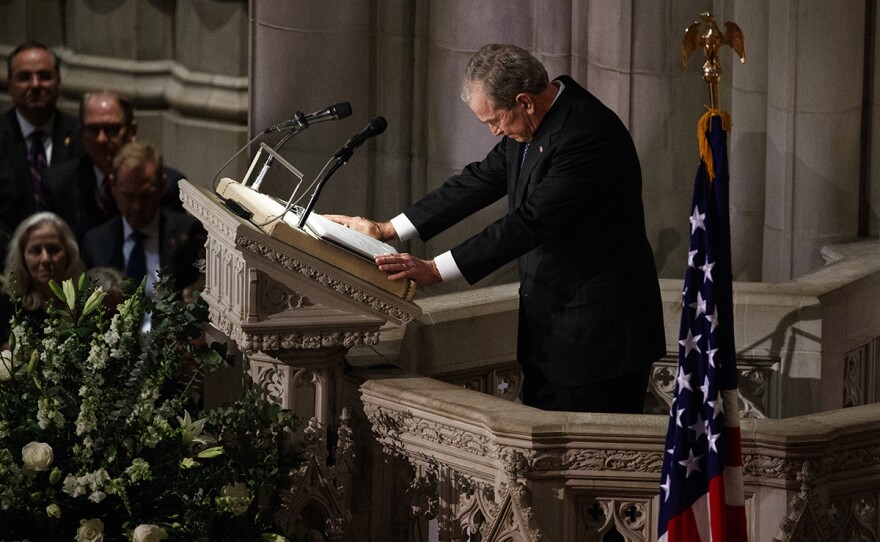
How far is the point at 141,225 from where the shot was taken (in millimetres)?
8047

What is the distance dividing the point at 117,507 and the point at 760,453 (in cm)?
164

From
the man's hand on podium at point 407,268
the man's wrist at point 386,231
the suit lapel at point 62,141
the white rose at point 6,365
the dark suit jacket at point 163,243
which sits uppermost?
the suit lapel at point 62,141

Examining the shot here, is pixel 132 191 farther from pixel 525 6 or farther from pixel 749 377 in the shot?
pixel 749 377

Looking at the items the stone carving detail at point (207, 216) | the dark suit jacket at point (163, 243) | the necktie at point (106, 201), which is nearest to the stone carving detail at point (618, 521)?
the stone carving detail at point (207, 216)

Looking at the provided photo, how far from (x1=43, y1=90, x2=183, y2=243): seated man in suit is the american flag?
3528 millimetres

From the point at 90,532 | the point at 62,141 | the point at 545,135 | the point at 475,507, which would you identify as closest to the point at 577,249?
the point at 545,135

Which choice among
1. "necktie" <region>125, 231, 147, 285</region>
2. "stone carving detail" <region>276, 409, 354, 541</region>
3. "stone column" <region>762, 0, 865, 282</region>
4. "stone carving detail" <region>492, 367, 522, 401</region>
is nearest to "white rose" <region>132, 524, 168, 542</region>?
"stone carving detail" <region>276, 409, 354, 541</region>

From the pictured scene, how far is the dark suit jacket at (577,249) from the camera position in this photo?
5.46 m

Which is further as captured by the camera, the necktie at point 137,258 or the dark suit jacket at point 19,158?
the dark suit jacket at point 19,158

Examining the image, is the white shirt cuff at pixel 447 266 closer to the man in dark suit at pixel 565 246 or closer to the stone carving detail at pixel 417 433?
the man in dark suit at pixel 565 246

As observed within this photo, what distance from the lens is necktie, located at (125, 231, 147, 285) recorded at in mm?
8062

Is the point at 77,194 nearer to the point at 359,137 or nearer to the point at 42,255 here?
the point at 42,255

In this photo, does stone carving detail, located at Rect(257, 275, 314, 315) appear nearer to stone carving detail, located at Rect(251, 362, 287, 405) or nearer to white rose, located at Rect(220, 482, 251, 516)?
stone carving detail, located at Rect(251, 362, 287, 405)

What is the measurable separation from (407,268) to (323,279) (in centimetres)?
23
